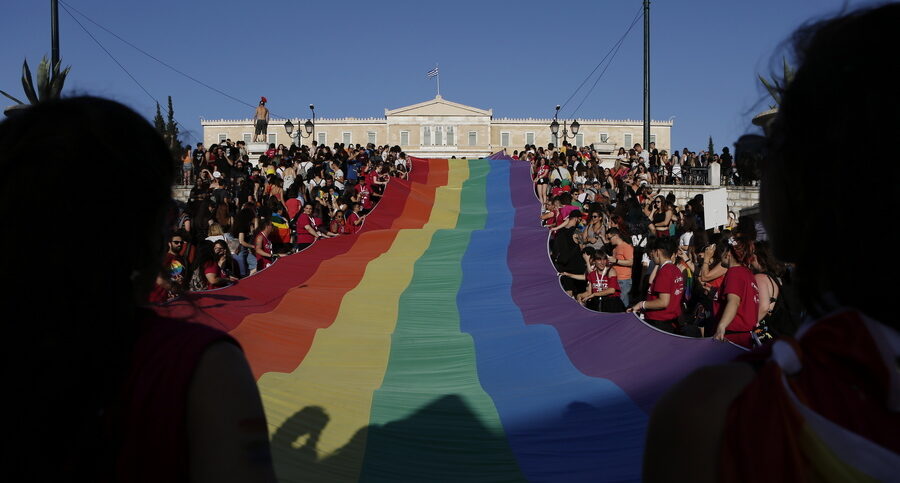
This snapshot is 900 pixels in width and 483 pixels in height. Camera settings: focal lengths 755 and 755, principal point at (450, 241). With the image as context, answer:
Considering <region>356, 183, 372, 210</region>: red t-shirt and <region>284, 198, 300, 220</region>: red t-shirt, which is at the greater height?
<region>356, 183, 372, 210</region>: red t-shirt

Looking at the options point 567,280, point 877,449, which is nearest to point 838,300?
point 877,449

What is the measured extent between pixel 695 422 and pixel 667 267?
18.2 feet

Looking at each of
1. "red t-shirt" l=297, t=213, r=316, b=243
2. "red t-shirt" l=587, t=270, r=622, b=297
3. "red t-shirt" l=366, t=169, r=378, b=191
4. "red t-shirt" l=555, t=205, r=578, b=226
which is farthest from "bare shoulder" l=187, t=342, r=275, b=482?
"red t-shirt" l=366, t=169, r=378, b=191

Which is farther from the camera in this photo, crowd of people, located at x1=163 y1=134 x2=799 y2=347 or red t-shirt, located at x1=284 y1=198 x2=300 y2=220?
red t-shirt, located at x1=284 y1=198 x2=300 y2=220

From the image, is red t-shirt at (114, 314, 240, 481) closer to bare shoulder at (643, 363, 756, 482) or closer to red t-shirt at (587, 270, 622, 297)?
bare shoulder at (643, 363, 756, 482)

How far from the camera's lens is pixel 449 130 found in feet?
Result: 266

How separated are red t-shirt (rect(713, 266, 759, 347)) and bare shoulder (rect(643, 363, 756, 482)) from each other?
4.58m

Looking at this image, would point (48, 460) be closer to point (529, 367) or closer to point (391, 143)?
point (529, 367)

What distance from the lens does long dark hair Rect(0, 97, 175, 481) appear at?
3.76ft

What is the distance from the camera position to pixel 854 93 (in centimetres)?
100

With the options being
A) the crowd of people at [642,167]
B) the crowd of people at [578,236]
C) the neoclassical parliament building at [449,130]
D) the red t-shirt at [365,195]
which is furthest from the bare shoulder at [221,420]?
the neoclassical parliament building at [449,130]

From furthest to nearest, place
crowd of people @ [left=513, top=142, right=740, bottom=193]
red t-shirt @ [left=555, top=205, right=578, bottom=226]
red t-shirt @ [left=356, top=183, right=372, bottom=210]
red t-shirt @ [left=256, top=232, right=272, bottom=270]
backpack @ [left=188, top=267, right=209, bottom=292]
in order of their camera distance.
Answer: crowd of people @ [left=513, top=142, right=740, bottom=193] → red t-shirt @ [left=356, top=183, right=372, bottom=210] → red t-shirt @ [left=555, top=205, right=578, bottom=226] → red t-shirt @ [left=256, top=232, right=272, bottom=270] → backpack @ [left=188, top=267, right=209, bottom=292]

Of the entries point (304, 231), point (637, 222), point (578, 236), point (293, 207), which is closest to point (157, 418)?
point (578, 236)

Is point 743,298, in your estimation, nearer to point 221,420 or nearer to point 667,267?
point 667,267
